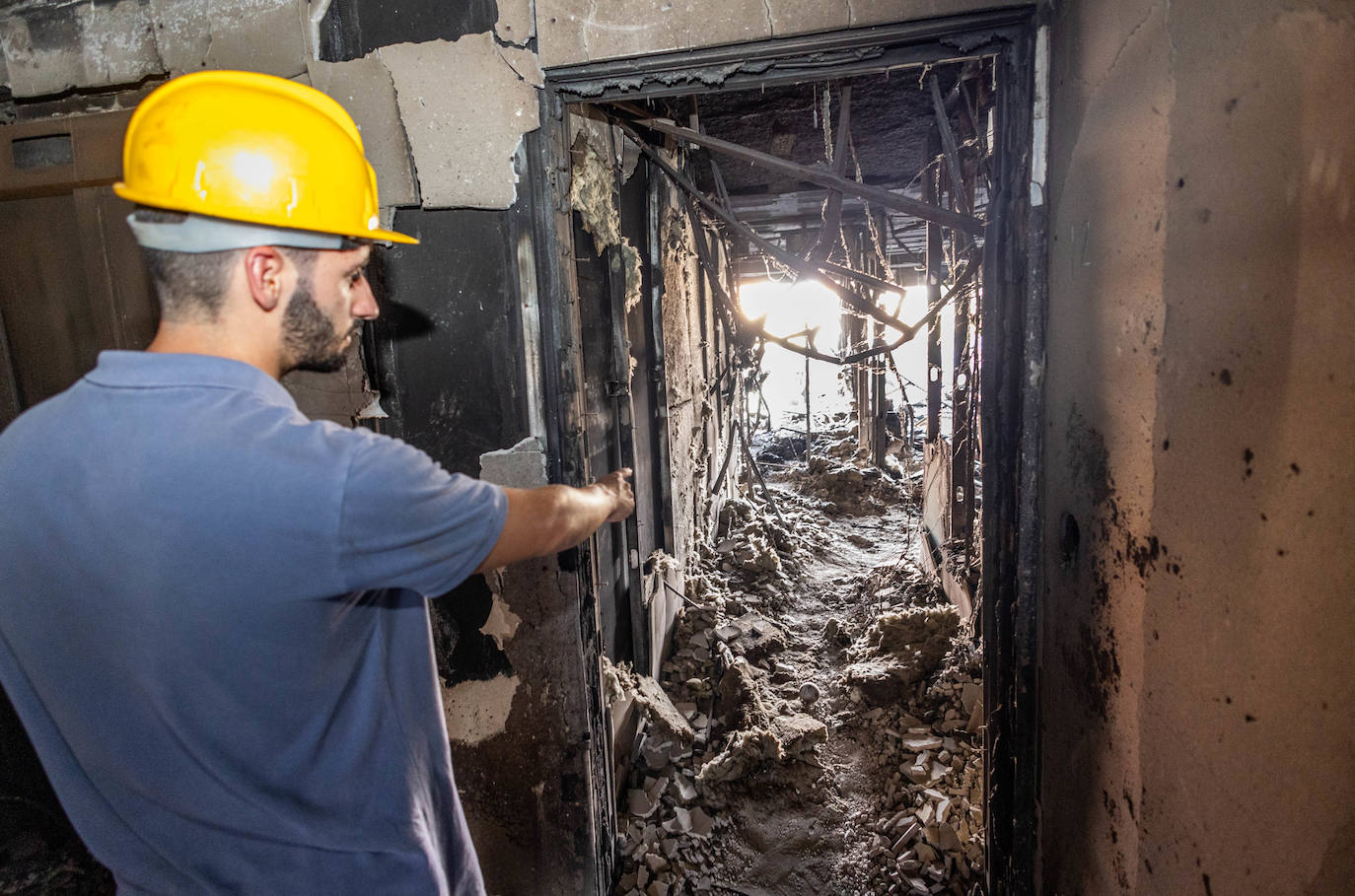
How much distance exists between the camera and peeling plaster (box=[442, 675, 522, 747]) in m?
2.20

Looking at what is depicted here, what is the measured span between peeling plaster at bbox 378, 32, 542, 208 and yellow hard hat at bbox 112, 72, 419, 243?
2.42ft

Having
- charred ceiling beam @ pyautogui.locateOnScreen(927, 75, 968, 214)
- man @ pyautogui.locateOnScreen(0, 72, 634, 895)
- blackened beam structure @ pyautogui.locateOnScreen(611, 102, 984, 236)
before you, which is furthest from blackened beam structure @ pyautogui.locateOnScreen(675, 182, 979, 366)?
man @ pyautogui.locateOnScreen(0, 72, 634, 895)

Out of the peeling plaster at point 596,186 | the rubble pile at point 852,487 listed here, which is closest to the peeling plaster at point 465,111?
the peeling plaster at point 596,186

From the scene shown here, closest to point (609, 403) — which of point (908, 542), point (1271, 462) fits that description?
point (1271, 462)

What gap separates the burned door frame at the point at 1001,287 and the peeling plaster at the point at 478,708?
2.92 feet

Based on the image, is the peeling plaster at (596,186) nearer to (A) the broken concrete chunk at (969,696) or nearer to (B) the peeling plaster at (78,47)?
(B) the peeling plaster at (78,47)

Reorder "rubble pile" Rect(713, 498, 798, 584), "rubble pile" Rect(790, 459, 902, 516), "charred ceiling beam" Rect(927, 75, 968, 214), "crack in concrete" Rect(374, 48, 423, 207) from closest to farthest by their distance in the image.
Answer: "crack in concrete" Rect(374, 48, 423, 207)
"charred ceiling beam" Rect(927, 75, 968, 214)
"rubble pile" Rect(713, 498, 798, 584)
"rubble pile" Rect(790, 459, 902, 516)

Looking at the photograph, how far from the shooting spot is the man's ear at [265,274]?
1.04 m

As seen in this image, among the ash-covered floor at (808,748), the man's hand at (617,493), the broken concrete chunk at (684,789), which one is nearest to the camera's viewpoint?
the man's hand at (617,493)

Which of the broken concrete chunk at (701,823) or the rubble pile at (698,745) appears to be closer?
the rubble pile at (698,745)

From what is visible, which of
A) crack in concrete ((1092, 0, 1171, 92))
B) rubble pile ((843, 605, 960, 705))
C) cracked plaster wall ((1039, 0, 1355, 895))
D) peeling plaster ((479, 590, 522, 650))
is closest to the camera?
cracked plaster wall ((1039, 0, 1355, 895))

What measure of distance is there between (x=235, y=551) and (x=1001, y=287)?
1.90 metres

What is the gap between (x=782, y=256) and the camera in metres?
2.71

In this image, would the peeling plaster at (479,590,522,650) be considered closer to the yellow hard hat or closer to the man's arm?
the man's arm
